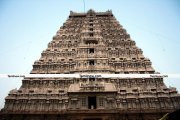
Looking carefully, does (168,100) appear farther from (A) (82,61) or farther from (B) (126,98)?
(A) (82,61)

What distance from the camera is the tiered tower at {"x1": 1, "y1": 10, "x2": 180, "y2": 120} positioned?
2261 cm

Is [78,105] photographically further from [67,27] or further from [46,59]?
[67,27]

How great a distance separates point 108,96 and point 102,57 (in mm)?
7178

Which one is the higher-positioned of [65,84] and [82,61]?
[82,61]

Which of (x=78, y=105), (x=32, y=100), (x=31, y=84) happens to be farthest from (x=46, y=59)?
(x=78, y=105)

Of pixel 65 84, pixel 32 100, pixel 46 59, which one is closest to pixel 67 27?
pixel 46 59

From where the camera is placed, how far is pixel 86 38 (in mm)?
32875

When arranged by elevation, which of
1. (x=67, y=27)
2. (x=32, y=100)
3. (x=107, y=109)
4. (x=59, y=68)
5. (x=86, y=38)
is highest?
(x=67, y=27)

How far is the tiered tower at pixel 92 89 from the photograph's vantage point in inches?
890

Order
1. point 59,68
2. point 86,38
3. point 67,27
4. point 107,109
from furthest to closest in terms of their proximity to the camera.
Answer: point 67,27 < point 86,38 < point 59,68 < point 107,109

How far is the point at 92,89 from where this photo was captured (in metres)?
23.9

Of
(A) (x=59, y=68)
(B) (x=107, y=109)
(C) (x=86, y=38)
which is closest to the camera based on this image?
(B) (x=107, y=109)

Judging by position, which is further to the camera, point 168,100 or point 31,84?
point 31,84

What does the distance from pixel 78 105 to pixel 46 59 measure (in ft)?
32.5
